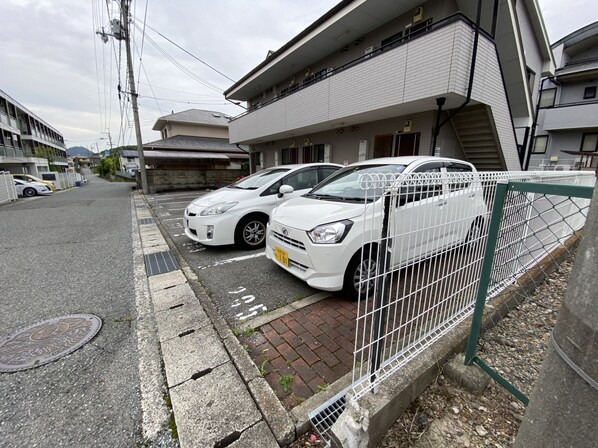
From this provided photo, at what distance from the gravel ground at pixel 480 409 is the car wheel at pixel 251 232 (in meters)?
3.21

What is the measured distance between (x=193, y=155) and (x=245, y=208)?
15.7 metres

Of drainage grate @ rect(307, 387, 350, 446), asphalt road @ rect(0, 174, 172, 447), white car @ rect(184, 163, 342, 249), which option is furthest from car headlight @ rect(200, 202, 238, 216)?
drainage grate @ rect(307, 387, 350, 446)

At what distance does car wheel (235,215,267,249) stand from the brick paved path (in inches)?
80.7

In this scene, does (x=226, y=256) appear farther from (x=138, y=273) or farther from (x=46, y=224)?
(x=46, y=224)

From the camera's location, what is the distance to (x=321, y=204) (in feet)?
9.67

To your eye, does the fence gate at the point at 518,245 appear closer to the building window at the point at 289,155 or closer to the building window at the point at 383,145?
the building window at the point at 383,145

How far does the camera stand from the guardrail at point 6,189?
1116cm

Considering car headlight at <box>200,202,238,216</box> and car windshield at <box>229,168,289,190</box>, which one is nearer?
car headlight at <box>200,202,238,216</box>

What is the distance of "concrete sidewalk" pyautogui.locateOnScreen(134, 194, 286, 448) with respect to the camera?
1.44m

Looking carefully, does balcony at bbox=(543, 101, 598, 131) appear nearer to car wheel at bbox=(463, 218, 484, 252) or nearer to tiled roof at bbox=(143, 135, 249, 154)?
car wheel at bbox=(463, 218, 484, 252)

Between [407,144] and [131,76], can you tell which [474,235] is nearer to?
[407,144]

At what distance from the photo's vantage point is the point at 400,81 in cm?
608

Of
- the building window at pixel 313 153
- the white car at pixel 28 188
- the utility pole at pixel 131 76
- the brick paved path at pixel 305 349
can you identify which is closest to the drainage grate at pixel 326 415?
the brick paved path at pixel 305 349

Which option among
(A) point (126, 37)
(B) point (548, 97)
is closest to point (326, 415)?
(A) point (126, 37)
